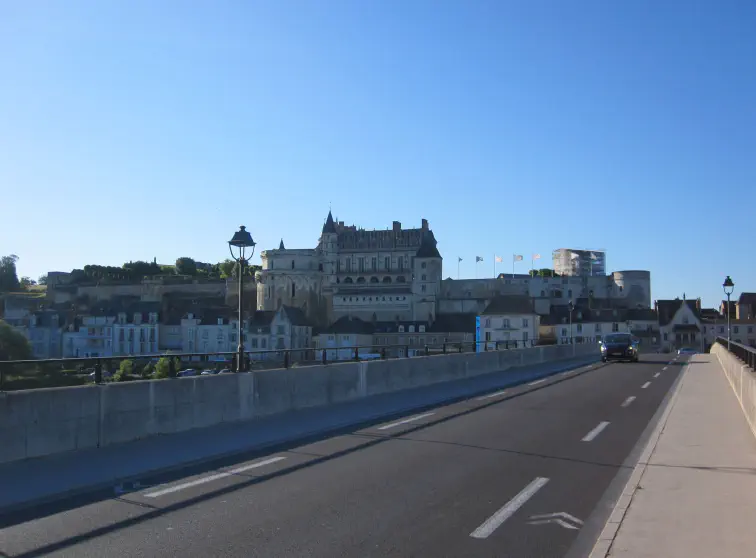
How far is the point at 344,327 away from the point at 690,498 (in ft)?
438

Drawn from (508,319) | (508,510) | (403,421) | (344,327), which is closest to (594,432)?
(403,421)

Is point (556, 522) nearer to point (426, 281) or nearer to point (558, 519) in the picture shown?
point (558, 519)

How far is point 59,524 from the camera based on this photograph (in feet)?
26.6

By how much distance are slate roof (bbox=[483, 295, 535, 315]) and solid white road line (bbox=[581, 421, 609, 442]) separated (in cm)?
9999

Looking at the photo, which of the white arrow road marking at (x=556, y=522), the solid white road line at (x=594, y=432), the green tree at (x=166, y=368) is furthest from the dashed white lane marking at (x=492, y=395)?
the white arrow road marking at (x=556, y=522)

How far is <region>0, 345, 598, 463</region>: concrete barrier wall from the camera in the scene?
10.7 meters

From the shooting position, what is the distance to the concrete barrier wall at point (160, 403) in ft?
35.1

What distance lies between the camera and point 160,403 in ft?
43.9

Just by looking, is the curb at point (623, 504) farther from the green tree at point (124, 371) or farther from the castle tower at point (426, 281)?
the castle tower at point (426, 281)

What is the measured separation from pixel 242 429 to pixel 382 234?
171 metres

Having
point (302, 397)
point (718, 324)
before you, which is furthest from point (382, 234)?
point (302, 397)

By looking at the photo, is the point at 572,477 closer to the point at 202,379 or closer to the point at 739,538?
the point at 739,538

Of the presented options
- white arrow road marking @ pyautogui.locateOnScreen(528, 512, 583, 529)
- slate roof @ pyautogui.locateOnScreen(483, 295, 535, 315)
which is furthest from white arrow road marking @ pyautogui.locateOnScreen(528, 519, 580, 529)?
slate roof @ pyautogui.locateOnScreen(483, 295, 535, 315)

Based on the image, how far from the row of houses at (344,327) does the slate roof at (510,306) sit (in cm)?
16
